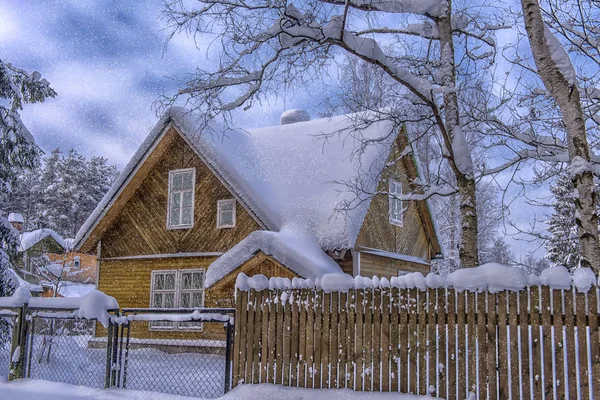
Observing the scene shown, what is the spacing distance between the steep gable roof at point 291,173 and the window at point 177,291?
2720 mm

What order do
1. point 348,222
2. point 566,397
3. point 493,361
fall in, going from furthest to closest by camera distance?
point 348,222 < point 493,361 < point 566,397

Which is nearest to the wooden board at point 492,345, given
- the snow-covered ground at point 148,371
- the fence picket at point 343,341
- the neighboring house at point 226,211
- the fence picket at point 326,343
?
the fence picket at point 343,341

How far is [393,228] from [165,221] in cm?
724

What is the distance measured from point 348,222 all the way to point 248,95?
6.58m

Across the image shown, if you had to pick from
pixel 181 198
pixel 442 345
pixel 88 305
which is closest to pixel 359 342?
pixel 442 345

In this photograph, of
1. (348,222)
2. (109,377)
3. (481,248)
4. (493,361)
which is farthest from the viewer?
(481,248)

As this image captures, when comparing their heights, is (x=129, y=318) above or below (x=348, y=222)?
below

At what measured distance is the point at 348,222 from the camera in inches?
549

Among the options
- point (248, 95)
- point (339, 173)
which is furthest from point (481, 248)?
point (248, 95)

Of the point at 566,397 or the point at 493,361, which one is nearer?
the point at 566,397

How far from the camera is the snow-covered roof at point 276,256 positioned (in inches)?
468

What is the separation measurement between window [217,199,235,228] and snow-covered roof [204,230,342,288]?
10.1 feet

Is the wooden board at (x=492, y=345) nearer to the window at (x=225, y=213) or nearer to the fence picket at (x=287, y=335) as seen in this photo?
the fence picket at (x=287, y=335)

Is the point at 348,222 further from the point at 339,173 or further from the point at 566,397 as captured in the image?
the point at 566,397
